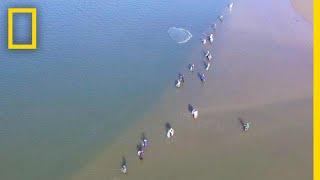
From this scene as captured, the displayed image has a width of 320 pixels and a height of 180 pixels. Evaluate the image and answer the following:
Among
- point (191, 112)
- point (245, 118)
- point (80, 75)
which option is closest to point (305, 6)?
point (245, 118)

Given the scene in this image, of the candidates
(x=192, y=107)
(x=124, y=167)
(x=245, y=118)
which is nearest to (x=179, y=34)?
(x=192, y=107)

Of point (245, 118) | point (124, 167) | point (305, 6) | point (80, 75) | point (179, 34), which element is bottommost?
point (124, 167)

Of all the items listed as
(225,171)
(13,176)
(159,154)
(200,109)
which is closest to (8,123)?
(13,176)

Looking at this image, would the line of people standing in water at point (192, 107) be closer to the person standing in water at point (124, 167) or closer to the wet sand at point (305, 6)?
the person standing in water at point (124, 167)

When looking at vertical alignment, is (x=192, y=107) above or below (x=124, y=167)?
above

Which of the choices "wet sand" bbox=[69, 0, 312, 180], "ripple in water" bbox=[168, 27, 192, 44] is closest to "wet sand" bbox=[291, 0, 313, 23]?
"wet sand" bbox=[69, 0, 312, 180]

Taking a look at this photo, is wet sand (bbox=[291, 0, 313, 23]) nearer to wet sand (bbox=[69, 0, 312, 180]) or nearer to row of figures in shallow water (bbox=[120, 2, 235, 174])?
wet sand (bbox=[69, 0, 312, 180])

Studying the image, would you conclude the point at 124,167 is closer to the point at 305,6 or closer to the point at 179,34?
the point at 179,34

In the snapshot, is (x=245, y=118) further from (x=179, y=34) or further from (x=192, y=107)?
(x=179, y=34)
